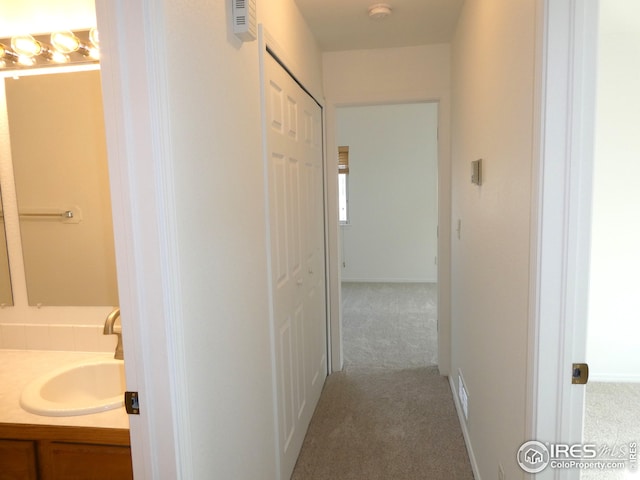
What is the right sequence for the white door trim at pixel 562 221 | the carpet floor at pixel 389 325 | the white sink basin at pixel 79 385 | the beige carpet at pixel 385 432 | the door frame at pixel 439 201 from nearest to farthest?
the white door trim at pixel 562 221 < the white sink basin at pixel 79 385 < the beige carpet at pixel 385 432 < the door frame at pixel 439 201 < the carpet floor at pixel 389 325

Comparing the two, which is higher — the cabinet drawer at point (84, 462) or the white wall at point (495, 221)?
→ the white wall at point (495, 221)

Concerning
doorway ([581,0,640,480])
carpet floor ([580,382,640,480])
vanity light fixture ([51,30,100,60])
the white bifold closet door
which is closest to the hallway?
the white bifold closet door

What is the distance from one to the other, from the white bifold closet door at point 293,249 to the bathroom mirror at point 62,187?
2.25 feet

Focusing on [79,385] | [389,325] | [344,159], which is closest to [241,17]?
[79,385]

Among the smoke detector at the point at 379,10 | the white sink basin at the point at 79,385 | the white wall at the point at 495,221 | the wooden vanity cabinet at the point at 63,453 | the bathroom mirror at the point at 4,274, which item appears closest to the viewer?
the wooden vanity cabinet at the point at 63,453

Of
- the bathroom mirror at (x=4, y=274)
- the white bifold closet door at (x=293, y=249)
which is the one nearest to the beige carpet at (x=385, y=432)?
the white bifold closet door at (x=293, y=249)

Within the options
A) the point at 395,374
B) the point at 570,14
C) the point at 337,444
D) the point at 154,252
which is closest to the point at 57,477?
the point at 154,252

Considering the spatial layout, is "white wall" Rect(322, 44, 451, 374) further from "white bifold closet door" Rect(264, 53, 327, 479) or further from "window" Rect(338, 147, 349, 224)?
"window" Rect(338, 147, 349, 224)

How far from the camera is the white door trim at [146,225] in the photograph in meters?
0.89

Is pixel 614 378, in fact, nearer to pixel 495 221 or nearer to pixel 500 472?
pixel 500 472

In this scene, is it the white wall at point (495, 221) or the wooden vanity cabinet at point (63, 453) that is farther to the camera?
the white wall at point (495, 221)

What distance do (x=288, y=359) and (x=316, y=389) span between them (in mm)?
845

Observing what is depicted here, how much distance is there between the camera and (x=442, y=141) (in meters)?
2.99

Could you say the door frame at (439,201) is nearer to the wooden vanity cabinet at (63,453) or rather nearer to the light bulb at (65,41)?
the light bulb at (65,41)
